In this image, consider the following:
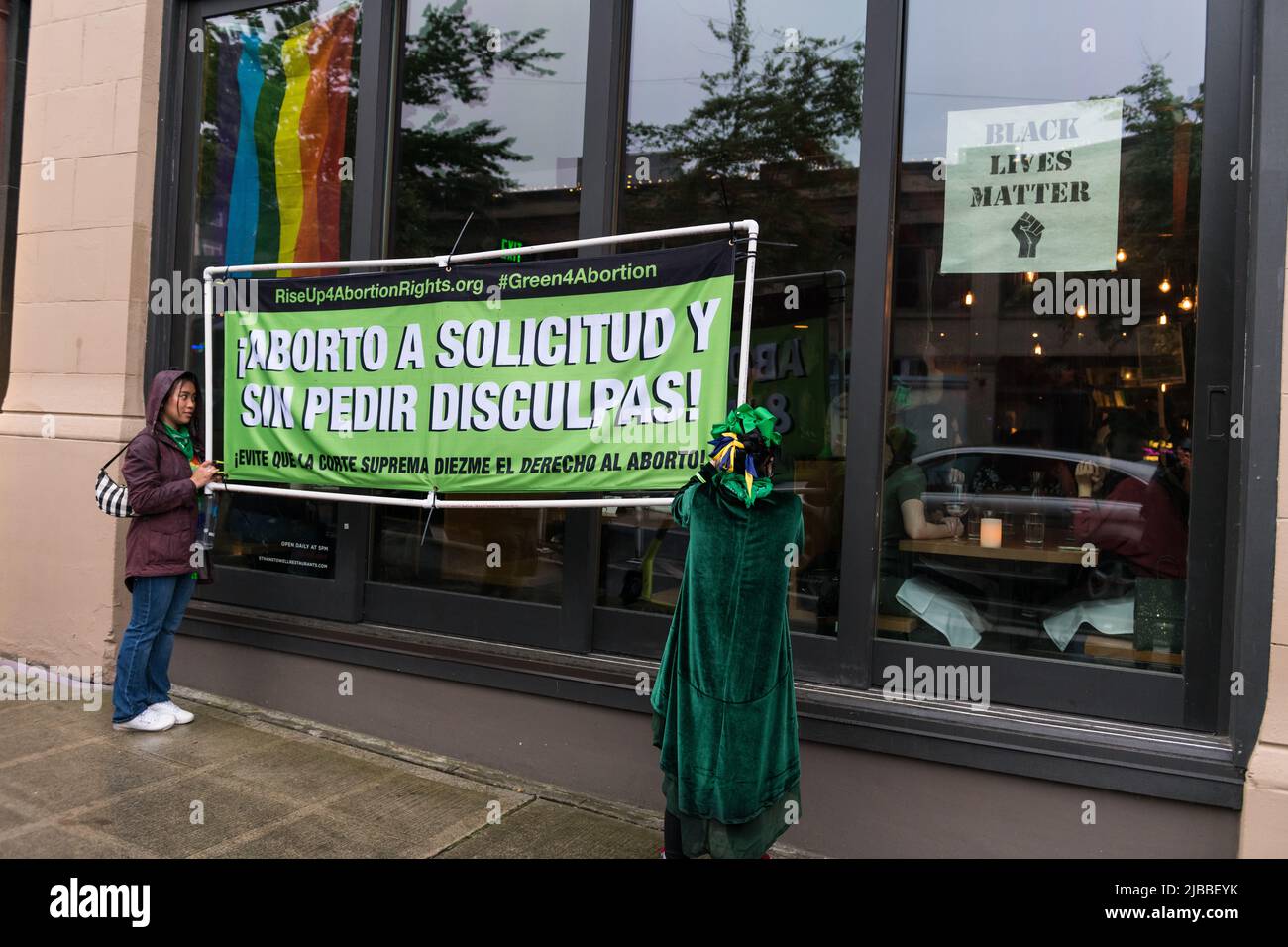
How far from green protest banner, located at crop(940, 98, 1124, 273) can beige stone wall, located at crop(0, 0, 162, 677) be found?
17.0 ft

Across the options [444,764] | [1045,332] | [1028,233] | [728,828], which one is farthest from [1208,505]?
[444,764]

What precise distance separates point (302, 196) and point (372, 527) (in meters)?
2.22

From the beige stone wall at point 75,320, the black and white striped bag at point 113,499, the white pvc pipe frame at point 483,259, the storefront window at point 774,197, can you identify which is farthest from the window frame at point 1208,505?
the beige stone wall at point 75,320

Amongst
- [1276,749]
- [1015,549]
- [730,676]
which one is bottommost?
[1276,749]

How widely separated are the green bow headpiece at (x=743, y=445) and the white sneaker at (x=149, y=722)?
3734 millimetres

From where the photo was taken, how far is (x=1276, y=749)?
11.2ft

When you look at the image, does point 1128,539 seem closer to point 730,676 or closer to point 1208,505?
point 1208,505

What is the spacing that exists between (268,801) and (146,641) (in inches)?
55.5

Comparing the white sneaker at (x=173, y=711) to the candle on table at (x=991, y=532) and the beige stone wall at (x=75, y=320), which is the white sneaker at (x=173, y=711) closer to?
the beige stone wall at (x=75, y=320)

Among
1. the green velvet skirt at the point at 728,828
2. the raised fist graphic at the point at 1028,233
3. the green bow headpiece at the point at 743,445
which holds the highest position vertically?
the raised fist graphic at the point at 1028,233

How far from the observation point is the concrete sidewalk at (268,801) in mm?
4008
